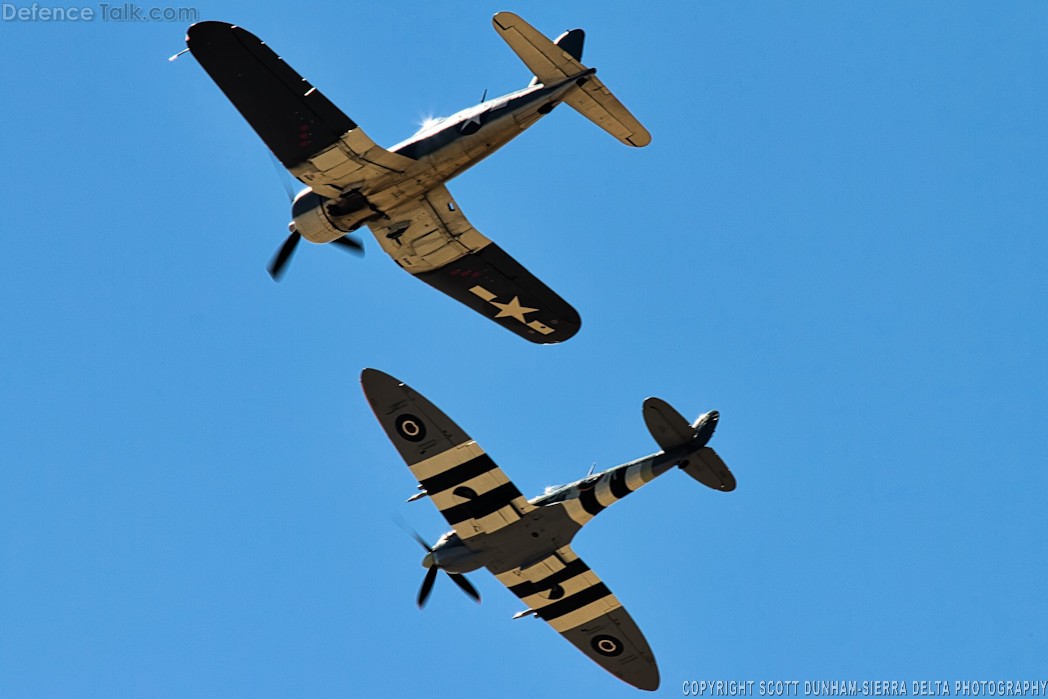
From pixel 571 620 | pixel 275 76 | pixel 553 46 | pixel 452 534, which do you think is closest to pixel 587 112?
pixel 553 46

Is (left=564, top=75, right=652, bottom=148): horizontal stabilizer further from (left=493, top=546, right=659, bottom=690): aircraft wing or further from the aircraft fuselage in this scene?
(left=493, top=546, right=659, bottom=690): aircraft wing

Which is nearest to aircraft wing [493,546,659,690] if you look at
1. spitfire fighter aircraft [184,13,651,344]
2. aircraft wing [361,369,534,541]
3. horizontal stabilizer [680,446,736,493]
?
aircraft wing [361,369,534,541]

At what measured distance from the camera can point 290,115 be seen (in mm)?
29141

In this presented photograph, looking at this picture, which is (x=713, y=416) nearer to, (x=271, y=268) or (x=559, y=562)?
(x=559, y=562)

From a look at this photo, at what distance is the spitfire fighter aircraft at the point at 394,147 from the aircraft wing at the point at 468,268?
4cm

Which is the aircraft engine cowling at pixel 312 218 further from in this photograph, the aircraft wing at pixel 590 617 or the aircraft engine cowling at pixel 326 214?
the aircraft wing at pixel 590 617

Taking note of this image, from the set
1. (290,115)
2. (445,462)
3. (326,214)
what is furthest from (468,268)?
(290,115)

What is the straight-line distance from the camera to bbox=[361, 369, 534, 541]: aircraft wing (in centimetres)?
3144

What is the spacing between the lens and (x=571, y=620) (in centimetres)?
3472

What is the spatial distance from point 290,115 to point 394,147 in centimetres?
227

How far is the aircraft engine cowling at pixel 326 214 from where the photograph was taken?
30656mm

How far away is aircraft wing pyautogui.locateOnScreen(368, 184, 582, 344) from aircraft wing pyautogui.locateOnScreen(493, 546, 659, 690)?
538 centimetres

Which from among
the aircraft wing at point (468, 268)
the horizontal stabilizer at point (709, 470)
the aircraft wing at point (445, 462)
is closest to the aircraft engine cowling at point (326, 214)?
the aircraft wing at point (468, 268)

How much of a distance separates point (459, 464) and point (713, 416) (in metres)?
5.40
